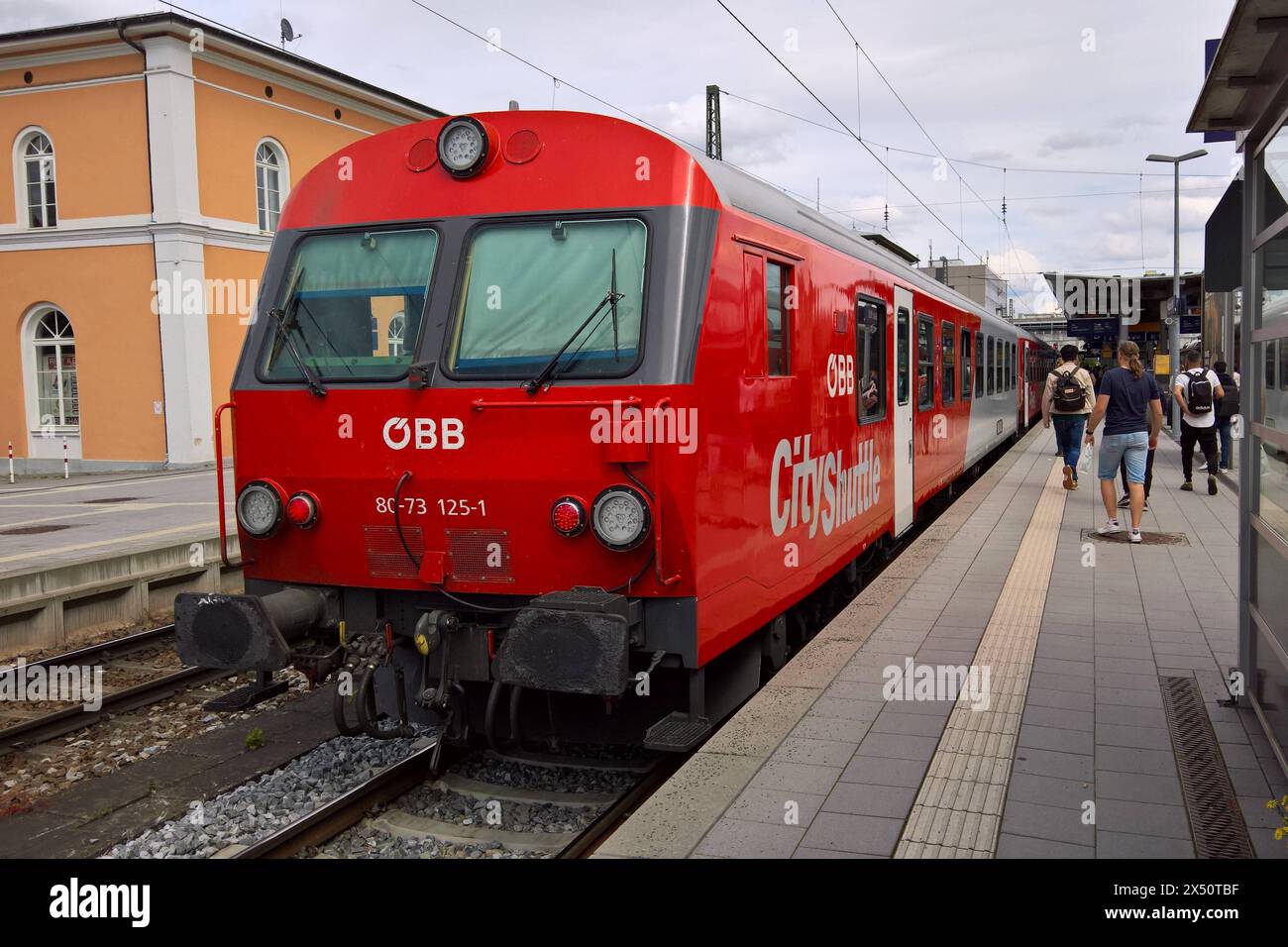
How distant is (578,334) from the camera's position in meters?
4.54

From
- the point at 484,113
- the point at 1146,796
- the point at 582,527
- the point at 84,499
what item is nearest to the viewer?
the point at 1146,796

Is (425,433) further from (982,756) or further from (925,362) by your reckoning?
(925,362)

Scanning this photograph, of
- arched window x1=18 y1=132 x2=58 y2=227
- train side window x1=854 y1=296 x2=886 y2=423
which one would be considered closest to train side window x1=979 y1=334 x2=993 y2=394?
train side window x1=854 y1=296 x2=886 y2=423

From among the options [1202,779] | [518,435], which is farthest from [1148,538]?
[518,435]

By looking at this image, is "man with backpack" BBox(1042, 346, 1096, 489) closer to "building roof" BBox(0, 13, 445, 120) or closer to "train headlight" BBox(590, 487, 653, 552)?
"train headlight" BBox(590, 487, 653, 552)

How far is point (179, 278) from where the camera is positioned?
69.4 ft

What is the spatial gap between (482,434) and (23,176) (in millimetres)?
22069

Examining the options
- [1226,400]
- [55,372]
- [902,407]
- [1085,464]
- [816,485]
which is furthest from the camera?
[55,372]

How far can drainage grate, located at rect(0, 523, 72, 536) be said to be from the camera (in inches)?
496
